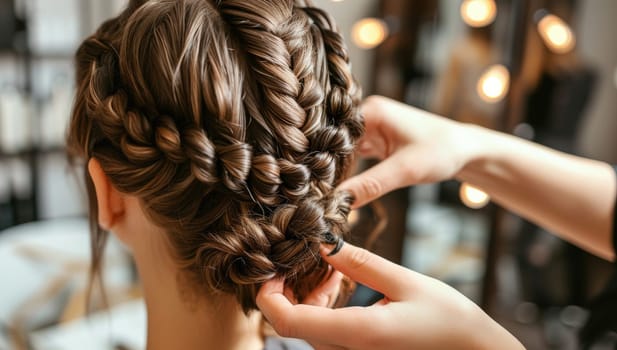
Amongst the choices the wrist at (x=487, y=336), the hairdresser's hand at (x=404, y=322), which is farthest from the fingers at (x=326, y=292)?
the wrist at (x=487, y=336)

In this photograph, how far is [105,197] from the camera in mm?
750

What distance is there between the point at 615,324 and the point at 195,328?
1.16 meters

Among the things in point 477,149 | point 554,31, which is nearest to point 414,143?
point 477,149

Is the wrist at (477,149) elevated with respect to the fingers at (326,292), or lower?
elevated

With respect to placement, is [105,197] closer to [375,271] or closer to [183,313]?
[183,313]

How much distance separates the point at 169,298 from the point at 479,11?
1.60 m

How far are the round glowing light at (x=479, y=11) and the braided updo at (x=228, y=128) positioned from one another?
1388mm

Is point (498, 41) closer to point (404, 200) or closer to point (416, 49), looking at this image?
point (416, 49)

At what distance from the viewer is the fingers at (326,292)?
72 cm

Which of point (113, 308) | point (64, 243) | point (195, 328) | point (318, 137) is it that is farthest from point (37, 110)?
point (318, 137)

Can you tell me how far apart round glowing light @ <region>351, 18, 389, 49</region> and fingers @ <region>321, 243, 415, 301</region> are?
1.60 meters

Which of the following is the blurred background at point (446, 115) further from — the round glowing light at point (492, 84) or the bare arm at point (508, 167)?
the bare arm at point (508, 167)

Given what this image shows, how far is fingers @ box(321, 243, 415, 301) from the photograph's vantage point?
2.00 ft

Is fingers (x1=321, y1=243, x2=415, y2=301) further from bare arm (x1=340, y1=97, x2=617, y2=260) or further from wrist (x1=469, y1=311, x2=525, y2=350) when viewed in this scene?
bare arm (x1=340, y1=97, x2=617, y2=260)
